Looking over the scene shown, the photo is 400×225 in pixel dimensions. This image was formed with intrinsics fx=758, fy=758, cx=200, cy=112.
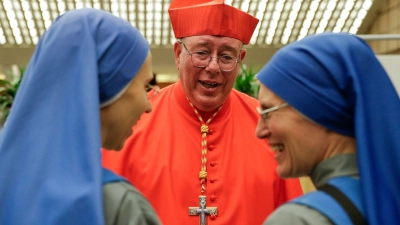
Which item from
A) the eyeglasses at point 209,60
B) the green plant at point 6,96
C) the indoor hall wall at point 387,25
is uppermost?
the eyeglasses at point 209,60

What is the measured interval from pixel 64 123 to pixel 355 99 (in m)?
0.72

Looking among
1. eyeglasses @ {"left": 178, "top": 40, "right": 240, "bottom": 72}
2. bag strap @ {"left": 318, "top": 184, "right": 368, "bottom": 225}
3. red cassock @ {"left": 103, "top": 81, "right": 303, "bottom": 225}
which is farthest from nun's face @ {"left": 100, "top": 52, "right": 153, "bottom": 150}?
eyeglasses @ {"left": 178, "top": 40, "right": 240, "bottom": 72}

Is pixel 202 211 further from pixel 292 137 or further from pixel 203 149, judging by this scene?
pixel 292 137

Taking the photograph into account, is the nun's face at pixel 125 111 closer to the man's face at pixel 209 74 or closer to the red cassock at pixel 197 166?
the red cassock at pixel 197 166

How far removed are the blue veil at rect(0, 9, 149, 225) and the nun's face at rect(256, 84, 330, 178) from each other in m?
0.40

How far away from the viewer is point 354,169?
1904mm

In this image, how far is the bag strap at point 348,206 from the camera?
70.4 inches

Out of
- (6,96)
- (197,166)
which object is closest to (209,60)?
(197,166)

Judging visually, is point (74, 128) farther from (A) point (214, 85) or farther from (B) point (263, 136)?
(A) point (214, 85)

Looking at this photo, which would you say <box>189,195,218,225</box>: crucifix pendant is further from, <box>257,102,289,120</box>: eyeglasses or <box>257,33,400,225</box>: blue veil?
<box>257,33,400,225</box>: blue veil

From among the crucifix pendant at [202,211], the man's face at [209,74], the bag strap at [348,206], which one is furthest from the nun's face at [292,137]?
the man's face at [209,74]

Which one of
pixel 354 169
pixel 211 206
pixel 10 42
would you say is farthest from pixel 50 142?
pixel 10 42

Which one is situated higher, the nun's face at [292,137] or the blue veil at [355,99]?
the blue veil at [355,99]

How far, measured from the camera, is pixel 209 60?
3.48 metres
